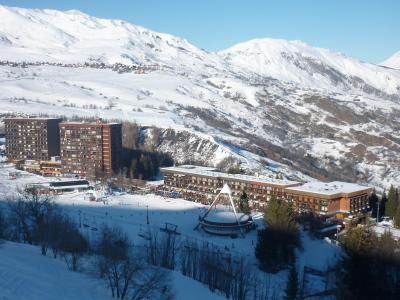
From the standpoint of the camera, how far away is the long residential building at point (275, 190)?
35.2 metres

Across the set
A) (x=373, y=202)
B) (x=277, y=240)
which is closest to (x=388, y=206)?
(x=373, y=202)

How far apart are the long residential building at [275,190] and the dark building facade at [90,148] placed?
22.6 feet

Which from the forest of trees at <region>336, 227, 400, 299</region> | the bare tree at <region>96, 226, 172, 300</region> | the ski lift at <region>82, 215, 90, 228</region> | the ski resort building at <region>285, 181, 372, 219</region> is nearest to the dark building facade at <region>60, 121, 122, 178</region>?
the ski lift at <region>82, 215, 90, 228</region>

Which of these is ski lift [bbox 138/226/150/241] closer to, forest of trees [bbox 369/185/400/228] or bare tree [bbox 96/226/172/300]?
bare tree [bbox 96/226/172/300]

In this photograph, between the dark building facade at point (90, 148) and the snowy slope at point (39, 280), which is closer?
the snowy slope at point (39, 280)

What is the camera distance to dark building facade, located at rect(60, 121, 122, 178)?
160ft

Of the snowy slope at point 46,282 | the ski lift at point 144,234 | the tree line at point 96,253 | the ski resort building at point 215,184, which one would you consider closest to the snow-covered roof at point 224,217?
the ski lift at point 144,234

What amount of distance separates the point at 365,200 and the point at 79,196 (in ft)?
69.7

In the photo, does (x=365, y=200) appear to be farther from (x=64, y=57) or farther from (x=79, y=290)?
(x=64, y=57)

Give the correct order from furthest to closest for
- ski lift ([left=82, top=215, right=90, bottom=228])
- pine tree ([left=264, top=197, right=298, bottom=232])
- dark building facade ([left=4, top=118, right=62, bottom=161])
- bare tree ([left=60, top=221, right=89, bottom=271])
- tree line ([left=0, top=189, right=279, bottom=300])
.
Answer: dark building facade ([left=4, top=118, right=62, bottom=161]) → ski lift ([left=82, top=215, right=90, bottom=228]) → pine tree ([left=264, top=197, right=298, bottom=232]) → bare tree ([left=60, top=221, right=89, bottom=271]) → tree line ([left=0, top=189, right=279, bottom=300])

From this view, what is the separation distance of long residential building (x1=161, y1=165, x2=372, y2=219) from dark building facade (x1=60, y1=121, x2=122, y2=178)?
6.88 metres

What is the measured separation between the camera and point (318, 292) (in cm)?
2216

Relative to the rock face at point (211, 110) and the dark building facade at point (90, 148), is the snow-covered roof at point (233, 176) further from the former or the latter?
the rock face at point (211, 110)

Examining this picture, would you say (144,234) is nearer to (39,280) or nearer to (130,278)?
(130,278)
